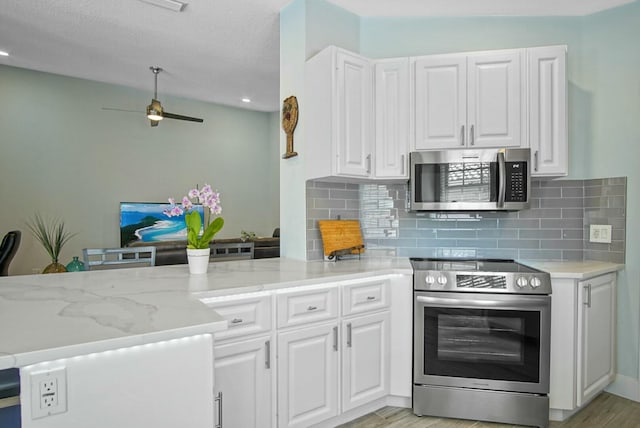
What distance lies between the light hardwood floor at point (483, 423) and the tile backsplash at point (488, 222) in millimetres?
986

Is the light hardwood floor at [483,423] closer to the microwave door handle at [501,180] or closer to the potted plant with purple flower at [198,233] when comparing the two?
the potted plant with purple flower at [198,233]

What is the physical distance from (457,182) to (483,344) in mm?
1027

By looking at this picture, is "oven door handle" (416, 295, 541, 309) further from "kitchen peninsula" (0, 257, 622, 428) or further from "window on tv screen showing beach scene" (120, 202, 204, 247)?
"window on tv screen showing beach scene" (120, 202, 204, 247)

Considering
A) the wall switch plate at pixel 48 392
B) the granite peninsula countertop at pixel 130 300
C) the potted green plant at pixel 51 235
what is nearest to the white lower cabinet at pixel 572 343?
the granite peninsula countertop at pixel 130 300

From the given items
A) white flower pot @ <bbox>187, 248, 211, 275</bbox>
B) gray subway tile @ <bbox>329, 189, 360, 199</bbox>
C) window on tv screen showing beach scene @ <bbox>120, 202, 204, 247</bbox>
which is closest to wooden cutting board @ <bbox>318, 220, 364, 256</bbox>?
gray subway tile @ <bbox>329, 189, 360, 199</bbox>

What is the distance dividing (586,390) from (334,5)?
121 inches

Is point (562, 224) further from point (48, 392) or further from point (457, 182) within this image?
point (48, 392)

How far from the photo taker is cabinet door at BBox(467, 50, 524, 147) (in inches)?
102

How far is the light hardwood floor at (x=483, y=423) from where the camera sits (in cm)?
229

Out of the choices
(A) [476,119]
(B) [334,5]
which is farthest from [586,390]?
(B) [334,5]

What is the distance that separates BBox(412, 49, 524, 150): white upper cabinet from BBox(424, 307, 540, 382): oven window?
43.8 inches

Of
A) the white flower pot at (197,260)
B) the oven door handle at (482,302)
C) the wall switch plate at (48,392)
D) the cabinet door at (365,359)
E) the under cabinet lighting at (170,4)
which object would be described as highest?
the under cabinet lighting at (170,4)

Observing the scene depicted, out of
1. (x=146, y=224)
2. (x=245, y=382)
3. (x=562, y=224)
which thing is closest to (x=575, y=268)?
(x=562, y=224)

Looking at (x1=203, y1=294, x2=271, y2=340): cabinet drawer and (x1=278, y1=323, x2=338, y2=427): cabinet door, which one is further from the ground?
(x1=203, y1=294, x2=271, y2=340): cabinet drawer
